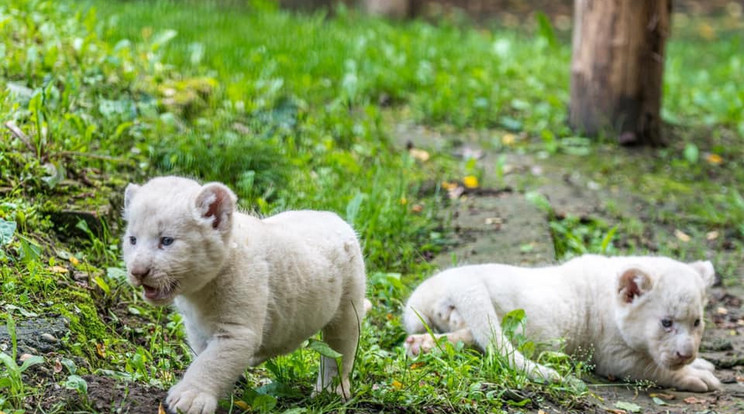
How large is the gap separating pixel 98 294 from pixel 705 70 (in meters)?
9.04

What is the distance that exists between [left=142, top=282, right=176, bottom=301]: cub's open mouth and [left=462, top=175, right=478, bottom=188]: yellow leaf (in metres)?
4.00

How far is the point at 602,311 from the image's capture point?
17.1 ft

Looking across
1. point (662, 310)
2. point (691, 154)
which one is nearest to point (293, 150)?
point (662, 310)

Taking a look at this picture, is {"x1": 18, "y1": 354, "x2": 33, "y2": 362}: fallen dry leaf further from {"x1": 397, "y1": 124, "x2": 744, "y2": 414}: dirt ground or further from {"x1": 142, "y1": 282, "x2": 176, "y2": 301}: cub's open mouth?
{"x1": 397, "y1": 124, "x2": 744, "y2": 414}: dirt ground

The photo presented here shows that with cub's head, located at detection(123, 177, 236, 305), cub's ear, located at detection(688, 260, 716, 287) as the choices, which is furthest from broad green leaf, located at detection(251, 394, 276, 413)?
cub's ear, located at detection(688, 260, 716, 287)

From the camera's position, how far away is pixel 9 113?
5133mm

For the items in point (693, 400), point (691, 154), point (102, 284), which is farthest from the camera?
point (691, 154)

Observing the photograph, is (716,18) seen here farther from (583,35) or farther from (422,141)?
(422,141)

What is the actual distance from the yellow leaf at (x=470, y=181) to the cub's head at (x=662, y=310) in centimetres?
209

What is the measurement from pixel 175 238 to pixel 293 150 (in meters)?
3.31

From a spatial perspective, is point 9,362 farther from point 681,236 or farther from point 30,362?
point 681,236

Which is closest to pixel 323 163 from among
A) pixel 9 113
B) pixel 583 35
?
pixel 9 113

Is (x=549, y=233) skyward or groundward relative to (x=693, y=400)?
skyward

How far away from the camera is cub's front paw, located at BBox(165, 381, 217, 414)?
322 cm
